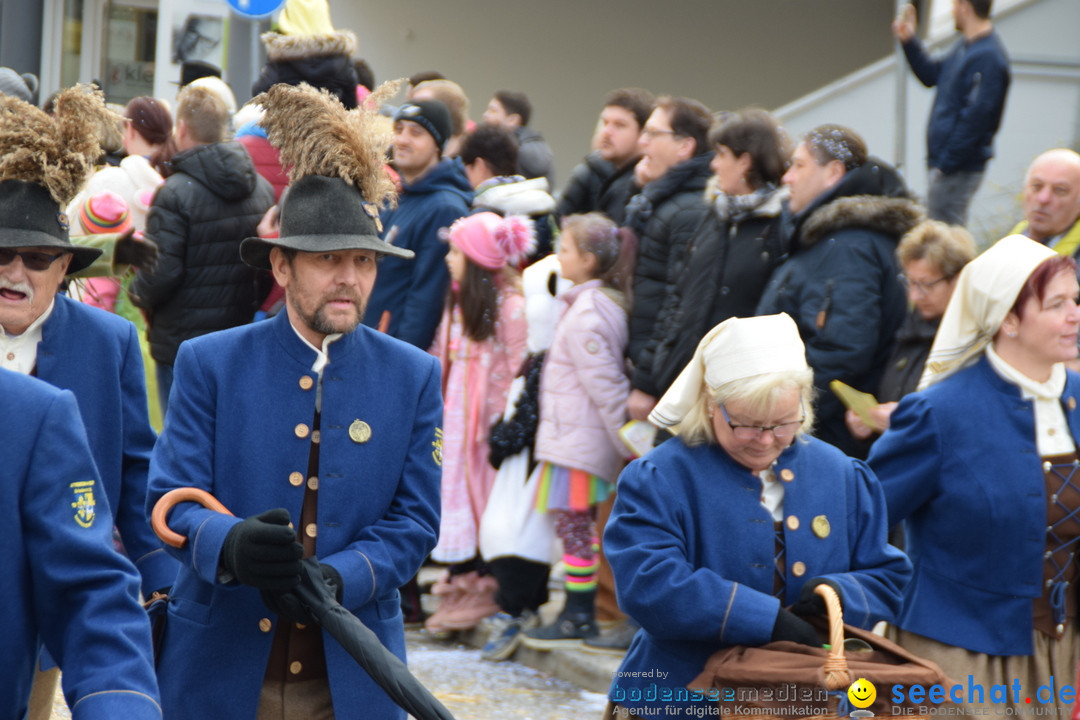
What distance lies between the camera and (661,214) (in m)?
6.56

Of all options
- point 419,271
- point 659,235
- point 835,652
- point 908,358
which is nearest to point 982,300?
point 908,358

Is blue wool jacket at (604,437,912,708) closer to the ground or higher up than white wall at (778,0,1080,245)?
closer to the ground

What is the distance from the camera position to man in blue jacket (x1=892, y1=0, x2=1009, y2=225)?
7.96m

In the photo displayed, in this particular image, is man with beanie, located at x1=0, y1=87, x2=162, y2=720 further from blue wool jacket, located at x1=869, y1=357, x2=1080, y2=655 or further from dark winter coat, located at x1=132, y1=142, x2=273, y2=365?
dark winter coat, located at x1=132, y1=142, x2=273, y2=365

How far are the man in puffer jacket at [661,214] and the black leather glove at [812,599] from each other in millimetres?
2788

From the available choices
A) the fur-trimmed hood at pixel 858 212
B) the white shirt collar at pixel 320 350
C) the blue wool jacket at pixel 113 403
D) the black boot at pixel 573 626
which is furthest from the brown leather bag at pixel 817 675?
the black boot at pixel 573 626

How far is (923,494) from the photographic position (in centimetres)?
430

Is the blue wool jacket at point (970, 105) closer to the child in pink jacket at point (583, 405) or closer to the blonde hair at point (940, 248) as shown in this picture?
the child in pink jacket at point (583, 405)

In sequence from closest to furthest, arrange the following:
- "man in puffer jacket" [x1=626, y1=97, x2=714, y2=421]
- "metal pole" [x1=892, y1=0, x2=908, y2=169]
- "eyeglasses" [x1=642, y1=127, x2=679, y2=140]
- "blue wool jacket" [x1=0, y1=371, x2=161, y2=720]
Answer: "blue wool jacket" [x1=0, y1=371, x2=161, y2=720] → "man in puffer jacket" [x1=626, y1=97, x2=714, y2=421] → "eyeglasses" [x1=642, y1=127, x2=679, y2=140] → "metal pole" [x1=892, y1=0, x2=908, y2=169]

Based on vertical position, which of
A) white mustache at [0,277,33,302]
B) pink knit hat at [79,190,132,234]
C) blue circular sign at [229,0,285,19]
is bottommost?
pink knit hat at [79,190,132,234]

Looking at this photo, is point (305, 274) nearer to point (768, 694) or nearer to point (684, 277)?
point (768, 694)

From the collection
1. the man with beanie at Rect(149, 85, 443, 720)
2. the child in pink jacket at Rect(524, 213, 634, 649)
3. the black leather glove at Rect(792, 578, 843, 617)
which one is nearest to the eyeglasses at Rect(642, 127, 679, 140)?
the child in pink jacket at Rect(524, 213, 634, 649)

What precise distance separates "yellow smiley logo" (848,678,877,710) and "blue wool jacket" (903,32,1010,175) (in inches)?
218

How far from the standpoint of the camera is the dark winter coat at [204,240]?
278 inches
